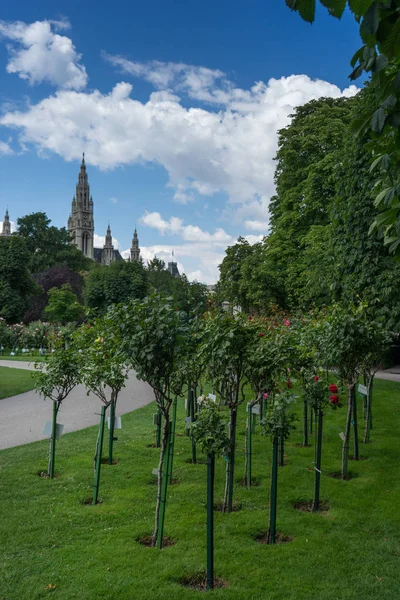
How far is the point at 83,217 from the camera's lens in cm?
13425

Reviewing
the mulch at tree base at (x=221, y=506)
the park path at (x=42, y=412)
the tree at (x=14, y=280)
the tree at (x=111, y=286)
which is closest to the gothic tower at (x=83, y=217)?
the tree at (x=111, y=286)

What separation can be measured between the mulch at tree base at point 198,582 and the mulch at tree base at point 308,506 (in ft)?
9.22

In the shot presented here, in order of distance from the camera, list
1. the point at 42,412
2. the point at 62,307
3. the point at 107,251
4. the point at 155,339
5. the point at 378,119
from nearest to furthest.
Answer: the point at 378,119, the point at 155,339, the point at 42,412, the point at 62,307, the point at 107,251

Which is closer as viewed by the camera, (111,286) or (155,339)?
(155,339)

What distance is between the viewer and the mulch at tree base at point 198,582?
5.92 metres

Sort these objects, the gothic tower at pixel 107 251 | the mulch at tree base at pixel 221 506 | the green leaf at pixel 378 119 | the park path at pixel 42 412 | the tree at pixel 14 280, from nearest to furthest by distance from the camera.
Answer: the green leaf at pixel 378 119 < the mulch at tree base at pixel 221 506 < the park path at pixel 42 412 < the tree at pixel 14 280 < the gothic tower at pixel 107 251

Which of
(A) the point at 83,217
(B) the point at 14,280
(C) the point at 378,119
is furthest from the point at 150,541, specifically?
(A) the point at 83,217

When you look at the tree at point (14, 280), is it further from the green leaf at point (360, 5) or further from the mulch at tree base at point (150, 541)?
the green leaf at point (360, 5)

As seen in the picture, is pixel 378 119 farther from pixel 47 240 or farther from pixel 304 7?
pixel 47 240

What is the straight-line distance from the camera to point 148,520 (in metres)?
7.74

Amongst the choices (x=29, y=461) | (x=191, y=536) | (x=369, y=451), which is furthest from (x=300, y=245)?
(x=191, y=536)

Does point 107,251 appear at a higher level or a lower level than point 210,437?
higher

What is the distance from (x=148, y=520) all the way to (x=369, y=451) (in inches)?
251

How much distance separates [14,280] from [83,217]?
9162 centimetres
